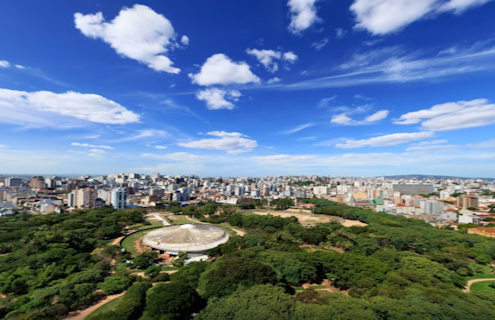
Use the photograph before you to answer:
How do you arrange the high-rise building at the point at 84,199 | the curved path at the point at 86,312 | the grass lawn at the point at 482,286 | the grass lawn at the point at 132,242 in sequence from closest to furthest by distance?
1. the curved path at the point at 86,312
2. the grass lawn at the point at 482,286
3. the grass lawn at the point at 132,242
4. the high-rise building at the point at 84,199

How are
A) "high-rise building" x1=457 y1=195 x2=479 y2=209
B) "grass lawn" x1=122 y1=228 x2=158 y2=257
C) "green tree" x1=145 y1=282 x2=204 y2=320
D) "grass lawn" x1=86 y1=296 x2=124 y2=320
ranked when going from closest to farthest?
"green tree" x1=145 y1=282 x2=204 y2=320 → "grass lawn" x1=86 y1=296 x2=124 y2=320 → "grass lawn" x1=122 y1=228 x2=158 y2=257 → "high-rise building" x1=457 y1=195 x2=479 y2=209

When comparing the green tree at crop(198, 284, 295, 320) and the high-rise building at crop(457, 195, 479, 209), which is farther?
the high-rise building at crop(457, 195, 479, 209)

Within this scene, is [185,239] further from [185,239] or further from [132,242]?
[132,242]

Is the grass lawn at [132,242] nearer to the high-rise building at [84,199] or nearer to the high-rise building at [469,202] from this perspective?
the high-rise building at [84,199]

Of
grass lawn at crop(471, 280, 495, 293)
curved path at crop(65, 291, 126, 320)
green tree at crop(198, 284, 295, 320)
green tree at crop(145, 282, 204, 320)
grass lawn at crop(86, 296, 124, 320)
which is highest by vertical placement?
green tree at crop(198, 284, 295, 320)

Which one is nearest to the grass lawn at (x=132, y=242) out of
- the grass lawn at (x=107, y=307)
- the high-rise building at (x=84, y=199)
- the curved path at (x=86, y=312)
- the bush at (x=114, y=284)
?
the bush at (x=114, y=284)

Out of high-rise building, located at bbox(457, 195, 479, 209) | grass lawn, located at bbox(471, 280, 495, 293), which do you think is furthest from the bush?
high-rise building, located at bbox(457, 195, 479, 209)

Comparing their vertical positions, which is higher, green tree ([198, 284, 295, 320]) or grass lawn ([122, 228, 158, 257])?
green tree ([198, 284, 295, 320])

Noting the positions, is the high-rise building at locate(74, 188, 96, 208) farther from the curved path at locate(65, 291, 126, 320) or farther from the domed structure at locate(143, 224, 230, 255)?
the curved path at locate(65, 291, 126, 320)
